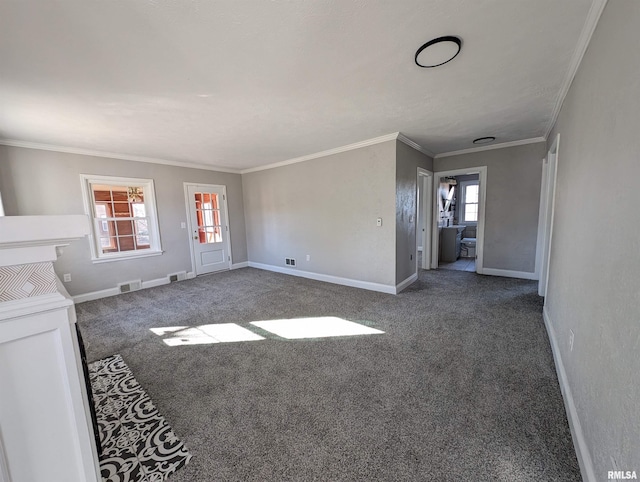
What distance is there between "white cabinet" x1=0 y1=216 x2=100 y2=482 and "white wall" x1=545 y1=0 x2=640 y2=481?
1.90 m

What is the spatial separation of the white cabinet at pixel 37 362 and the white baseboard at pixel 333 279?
372cm

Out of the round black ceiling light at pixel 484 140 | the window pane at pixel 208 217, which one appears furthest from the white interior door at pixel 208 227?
the round black ceiling light at pixel 484 140

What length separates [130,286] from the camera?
4574mm

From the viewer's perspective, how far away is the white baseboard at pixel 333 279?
4128 millimetres

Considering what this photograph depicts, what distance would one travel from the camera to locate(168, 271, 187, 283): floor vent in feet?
16.8

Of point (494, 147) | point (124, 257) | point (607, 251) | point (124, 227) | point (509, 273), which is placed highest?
point (494, 147)

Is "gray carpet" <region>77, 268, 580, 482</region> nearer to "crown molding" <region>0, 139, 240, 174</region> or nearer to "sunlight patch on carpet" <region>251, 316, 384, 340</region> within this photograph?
"sunlight patch on carpet" <region>251, 316, 384, 340</region>

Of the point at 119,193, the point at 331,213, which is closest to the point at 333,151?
the point at 331,213

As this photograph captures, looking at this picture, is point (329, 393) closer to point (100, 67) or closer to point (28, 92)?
point (100, 67)

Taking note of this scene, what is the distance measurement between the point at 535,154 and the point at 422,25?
4.01m

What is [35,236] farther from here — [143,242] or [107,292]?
[143,242]

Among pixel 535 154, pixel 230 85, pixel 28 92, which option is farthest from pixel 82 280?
pixel 535 154

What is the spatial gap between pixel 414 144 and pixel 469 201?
5.53 m

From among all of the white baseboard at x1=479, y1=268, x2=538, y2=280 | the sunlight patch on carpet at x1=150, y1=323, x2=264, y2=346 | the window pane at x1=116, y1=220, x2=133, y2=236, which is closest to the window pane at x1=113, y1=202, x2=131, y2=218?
the window pane at x1=116, y1=220, x2=133, y2=236
